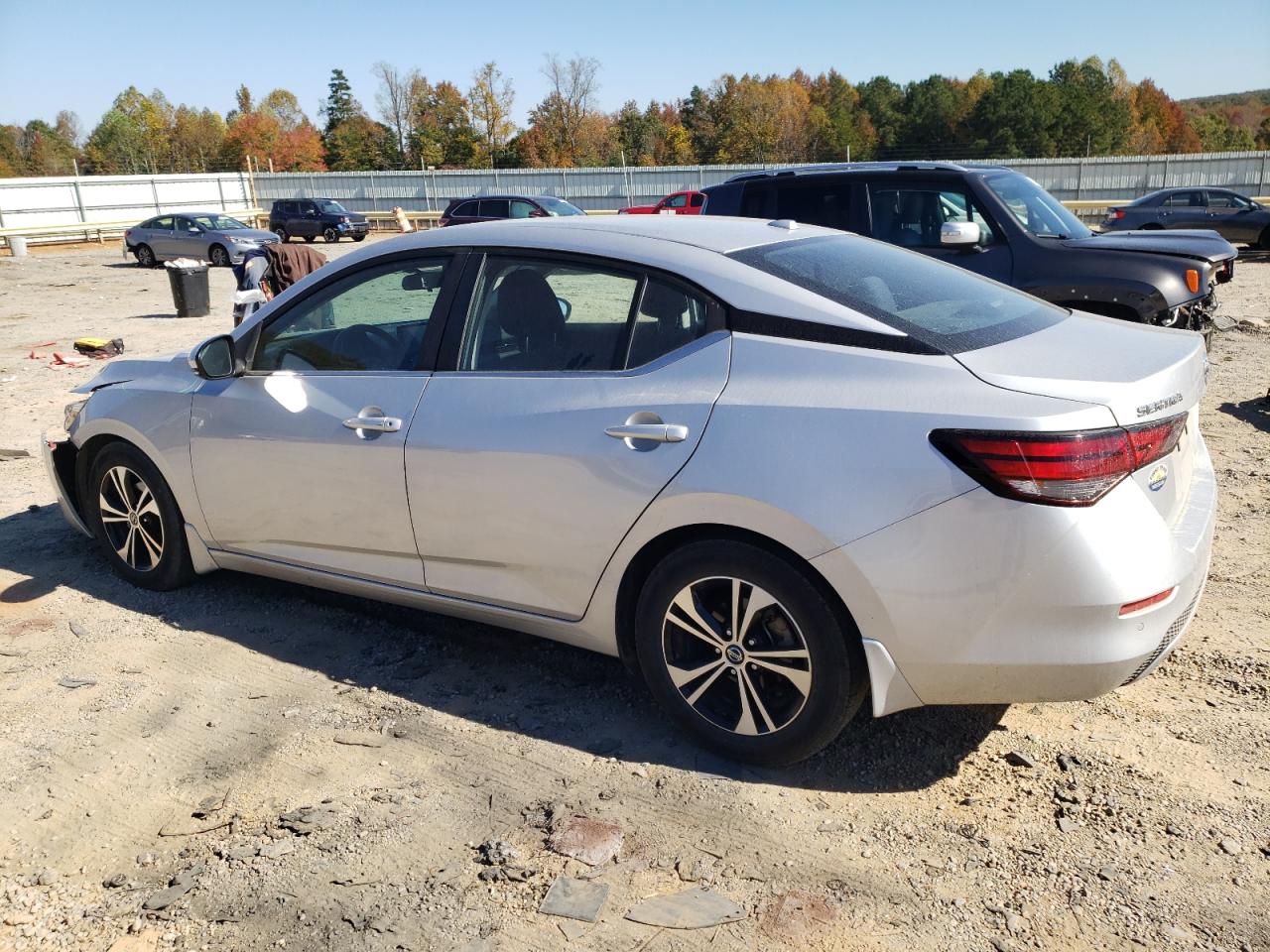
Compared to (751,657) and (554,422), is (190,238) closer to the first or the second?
(554,422)

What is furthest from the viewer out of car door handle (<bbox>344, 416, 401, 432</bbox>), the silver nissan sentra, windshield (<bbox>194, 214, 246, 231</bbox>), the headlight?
windshield (<bbox>194, 214, 246, 231</bbox>)

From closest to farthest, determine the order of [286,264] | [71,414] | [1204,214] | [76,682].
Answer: [76,682] → [71,414] → [286,264] → [1204,214]

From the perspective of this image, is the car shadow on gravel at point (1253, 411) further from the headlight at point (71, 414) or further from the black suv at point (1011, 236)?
the headlight at point (71, 414)

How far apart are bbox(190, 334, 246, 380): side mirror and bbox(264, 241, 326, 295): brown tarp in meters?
5.69

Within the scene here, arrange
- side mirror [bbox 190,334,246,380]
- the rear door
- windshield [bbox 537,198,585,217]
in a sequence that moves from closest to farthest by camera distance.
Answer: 1. side mirror [bbox 190,334,246,380]
2. the rear door
3. windshield [bbox 537,198,585,217]

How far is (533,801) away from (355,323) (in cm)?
A: 216

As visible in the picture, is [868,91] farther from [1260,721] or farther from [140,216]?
[1260,721]

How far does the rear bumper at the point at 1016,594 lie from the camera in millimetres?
2721

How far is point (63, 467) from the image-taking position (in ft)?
17.2

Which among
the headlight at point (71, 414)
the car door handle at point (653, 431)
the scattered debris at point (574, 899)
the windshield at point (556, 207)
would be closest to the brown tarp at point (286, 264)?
the headlight at point (71, 414)

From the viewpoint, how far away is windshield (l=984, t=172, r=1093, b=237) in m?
7.96

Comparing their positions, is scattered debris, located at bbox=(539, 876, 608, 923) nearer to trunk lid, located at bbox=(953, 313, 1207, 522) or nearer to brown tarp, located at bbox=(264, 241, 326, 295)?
trunk lid, located at bbox=(953, 313, 1207, 522)

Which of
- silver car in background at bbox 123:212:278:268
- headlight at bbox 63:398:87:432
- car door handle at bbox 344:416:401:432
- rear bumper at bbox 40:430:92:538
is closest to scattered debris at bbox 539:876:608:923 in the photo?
car door handle at bbox 344:416:401:432

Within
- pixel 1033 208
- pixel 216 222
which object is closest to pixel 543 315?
pixel 1033 208
